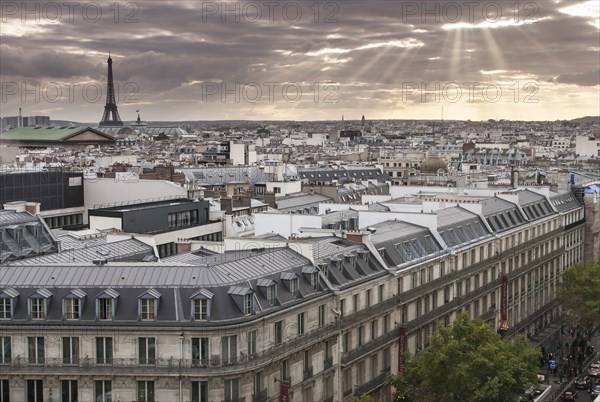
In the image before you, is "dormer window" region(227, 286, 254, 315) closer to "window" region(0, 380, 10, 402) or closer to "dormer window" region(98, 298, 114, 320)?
"dormer window" region(98, 298, 114, 320)

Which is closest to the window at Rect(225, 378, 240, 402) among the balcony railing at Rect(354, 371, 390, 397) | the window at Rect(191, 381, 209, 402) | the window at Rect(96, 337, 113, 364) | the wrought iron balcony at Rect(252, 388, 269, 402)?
the window at Rect(191, 381, 209, 402)

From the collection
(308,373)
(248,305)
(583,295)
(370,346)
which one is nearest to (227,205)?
(583,295)

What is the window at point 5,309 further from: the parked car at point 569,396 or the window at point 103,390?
the parked car at point 569,396

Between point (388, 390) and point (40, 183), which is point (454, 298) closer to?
point (388, 390)

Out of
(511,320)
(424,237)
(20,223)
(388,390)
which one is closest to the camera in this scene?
(388,390)

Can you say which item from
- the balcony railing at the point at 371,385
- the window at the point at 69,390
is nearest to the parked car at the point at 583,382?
the balcony railing at the point at 371,385

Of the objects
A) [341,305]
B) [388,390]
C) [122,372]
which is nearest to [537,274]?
[388,390]
